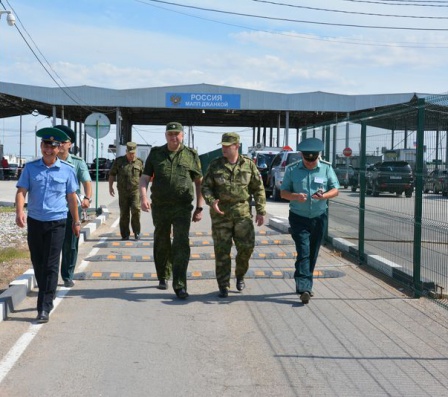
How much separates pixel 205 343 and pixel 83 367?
3.78 feet

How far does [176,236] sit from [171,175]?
2.32ft

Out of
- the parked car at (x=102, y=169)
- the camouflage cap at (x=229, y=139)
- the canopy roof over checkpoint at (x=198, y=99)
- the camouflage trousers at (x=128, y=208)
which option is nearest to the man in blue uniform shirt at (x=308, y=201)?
the camouflage cap at (x=229, y=139)

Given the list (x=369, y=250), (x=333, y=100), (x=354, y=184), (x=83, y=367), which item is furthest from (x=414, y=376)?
(x=333, y=100)

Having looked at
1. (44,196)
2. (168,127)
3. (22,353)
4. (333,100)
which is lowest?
(22,353)

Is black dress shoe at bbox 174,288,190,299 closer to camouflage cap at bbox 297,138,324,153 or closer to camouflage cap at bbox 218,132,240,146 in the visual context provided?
camouflage cap at bbox 218,132,240,146

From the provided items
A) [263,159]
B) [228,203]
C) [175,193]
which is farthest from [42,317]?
[263,159]

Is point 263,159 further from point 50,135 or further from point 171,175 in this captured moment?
point 50,135

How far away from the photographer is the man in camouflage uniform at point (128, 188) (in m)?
12.5

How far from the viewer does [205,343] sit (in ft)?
19.1

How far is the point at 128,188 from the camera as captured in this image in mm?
12539

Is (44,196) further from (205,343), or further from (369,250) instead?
(369,250)

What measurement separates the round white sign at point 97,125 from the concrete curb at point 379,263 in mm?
7815

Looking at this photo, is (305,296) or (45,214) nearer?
(45,214)

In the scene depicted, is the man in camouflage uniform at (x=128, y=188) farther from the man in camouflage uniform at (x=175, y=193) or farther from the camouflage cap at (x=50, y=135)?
the camouflage cap at (x=50, y=135)
